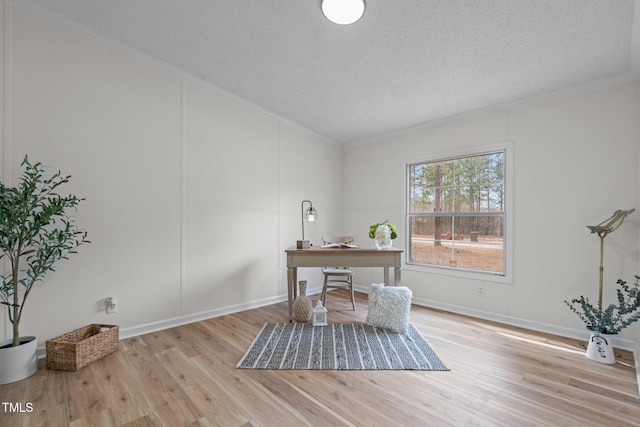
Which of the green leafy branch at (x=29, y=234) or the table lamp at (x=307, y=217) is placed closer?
the green leafy branch at (x=29, y=234)

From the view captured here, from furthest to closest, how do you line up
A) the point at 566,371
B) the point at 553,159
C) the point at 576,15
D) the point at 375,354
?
Result: 1. the point at 553,159
2. the point at 375,354
3. the point at 566,371
4. the point at 576,15

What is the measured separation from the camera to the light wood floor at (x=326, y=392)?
5.06ft

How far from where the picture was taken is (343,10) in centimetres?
189

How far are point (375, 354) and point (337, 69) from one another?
2.60m

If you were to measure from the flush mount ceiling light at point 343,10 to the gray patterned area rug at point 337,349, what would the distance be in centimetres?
256

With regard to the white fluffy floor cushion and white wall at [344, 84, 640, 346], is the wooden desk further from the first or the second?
white wall at [344, 84, 640, 346]

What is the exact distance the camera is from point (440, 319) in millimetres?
3170

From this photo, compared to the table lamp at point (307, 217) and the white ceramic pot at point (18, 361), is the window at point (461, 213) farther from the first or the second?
the white ceramic pot at point (18, 361)

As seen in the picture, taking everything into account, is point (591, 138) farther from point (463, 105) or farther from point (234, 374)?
point (234, 374)

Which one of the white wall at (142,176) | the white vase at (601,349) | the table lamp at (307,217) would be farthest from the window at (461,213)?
the white wall at (142,176)

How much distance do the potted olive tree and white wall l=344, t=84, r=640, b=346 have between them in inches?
155

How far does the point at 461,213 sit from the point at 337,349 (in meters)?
2.34

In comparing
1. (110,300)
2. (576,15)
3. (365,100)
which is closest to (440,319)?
(365,100)

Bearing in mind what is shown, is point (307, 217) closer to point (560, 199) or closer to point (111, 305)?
point (111, 305)
